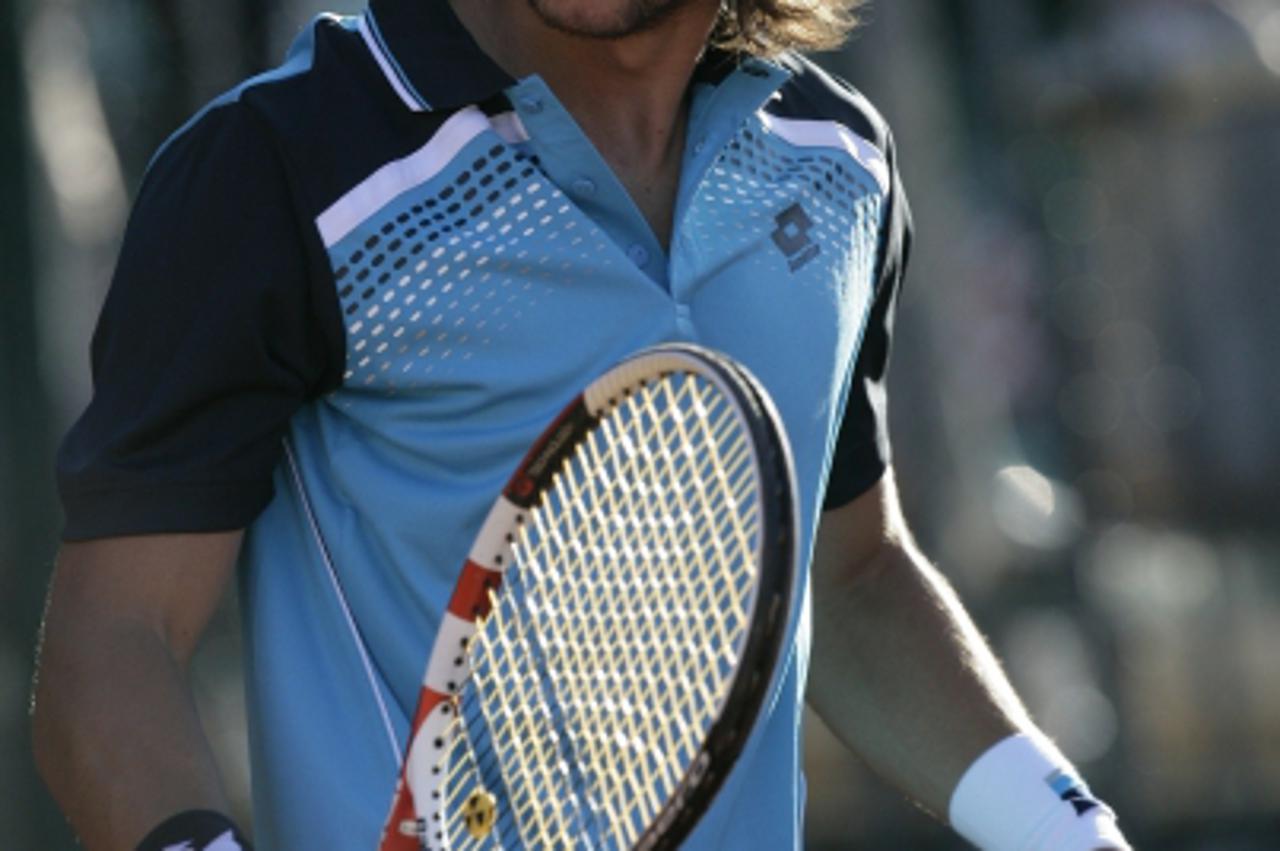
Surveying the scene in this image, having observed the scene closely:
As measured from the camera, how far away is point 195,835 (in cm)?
258

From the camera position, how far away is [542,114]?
117 inches

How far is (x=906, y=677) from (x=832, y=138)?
0.66 m

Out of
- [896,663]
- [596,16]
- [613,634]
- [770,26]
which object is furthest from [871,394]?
[613,634]

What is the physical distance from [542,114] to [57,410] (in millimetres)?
3598

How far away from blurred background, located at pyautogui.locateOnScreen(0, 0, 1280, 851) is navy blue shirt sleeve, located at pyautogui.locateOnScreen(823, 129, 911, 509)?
3701 millimetres

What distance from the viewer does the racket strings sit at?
2422 millimetres

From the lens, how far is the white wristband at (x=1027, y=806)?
9.87ft

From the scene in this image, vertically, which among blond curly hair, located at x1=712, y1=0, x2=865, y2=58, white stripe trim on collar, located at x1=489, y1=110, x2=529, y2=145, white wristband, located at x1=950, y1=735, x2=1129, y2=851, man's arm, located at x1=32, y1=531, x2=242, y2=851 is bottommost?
white wristband, located at x1=950, y1=735, x2=1129, y2=851

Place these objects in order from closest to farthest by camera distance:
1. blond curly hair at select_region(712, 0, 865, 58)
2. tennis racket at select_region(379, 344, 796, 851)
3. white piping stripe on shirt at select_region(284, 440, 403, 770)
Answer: tennis racket at select_region(379, 344, 796, 851)
white piping stripe on shirt at select_region(284, 440, 403, 770)
blond curly hair at select_region(712, 0, 865, 58)

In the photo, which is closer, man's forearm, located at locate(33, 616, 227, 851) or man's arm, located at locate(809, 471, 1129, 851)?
man's forearm, located at locate(33, 616, 227, 851)

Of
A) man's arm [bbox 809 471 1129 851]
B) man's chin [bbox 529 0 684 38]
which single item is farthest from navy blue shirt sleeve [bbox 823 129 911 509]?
man's chin [bbox 529 0 684 38]

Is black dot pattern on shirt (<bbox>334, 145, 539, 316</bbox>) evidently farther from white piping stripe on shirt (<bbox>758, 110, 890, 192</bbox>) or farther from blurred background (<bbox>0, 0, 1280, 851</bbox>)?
blurred background (<bbox>0, 0, 1280, 851</bbox>)

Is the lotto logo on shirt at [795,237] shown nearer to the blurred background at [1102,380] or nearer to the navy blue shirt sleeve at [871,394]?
the navy blue shirt sleeve at [871,394]

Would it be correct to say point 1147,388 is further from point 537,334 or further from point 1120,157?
point 537,334
